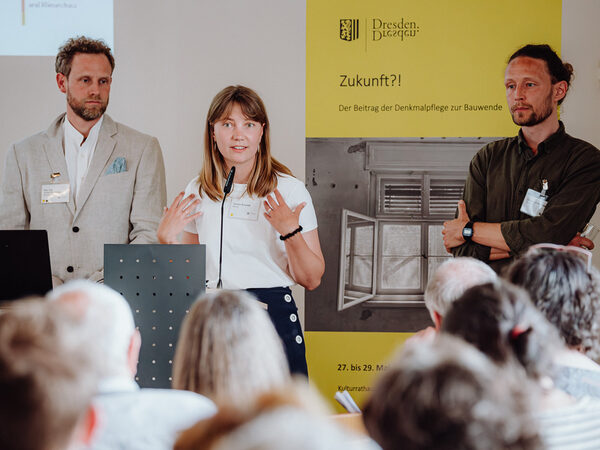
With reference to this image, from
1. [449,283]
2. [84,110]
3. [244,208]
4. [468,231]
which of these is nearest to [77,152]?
[84,110]

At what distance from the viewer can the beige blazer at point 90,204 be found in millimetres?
3938

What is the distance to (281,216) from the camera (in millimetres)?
3262

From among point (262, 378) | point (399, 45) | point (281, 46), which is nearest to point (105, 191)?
point (281, 46)

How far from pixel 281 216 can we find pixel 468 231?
1.09 metres

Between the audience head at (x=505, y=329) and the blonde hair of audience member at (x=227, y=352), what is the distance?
0.39m

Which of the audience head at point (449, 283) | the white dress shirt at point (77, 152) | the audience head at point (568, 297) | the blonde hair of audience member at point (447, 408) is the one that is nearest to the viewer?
the blonde hair of audience member at point (447, 408)

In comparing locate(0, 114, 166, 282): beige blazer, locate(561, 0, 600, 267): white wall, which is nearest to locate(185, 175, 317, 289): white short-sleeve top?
locate(0, 114, 166, 282): beige blazer

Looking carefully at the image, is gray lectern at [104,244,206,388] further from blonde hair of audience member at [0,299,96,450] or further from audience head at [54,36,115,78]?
audience head at [54,36,115,78]

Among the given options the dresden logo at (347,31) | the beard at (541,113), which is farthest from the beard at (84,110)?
the beard at (541,113)

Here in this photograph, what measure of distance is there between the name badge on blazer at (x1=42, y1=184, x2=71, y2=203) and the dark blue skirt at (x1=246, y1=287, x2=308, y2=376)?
1.48 m

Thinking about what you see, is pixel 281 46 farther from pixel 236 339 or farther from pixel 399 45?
pixel 236 339

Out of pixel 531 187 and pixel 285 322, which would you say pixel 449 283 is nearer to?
pixel 285 322

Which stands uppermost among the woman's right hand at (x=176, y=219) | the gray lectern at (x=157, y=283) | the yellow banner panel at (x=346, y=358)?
the woman's right hand at (x=176, y=219)

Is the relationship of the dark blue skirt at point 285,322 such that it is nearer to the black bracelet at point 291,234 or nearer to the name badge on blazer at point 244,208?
the black bracelet at point 291,234
